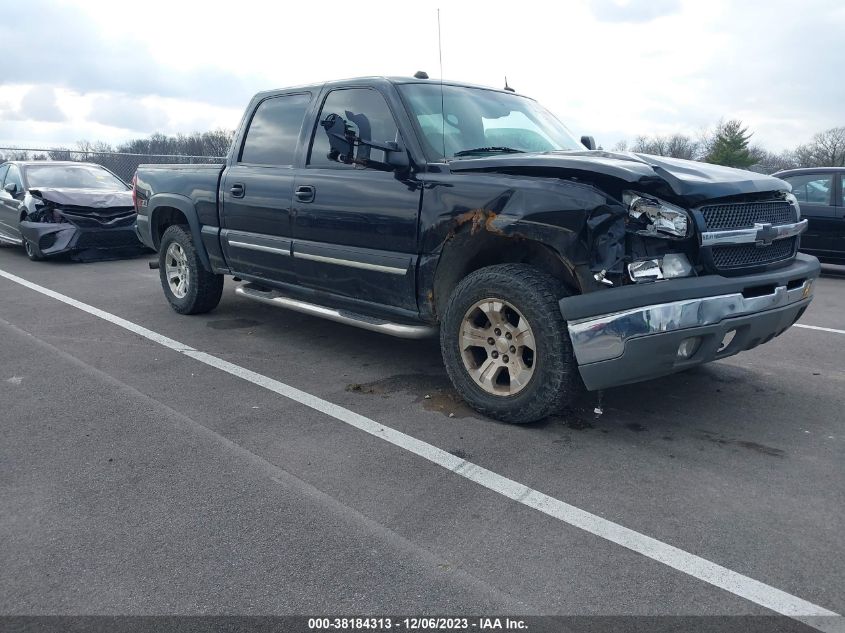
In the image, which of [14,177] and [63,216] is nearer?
[63,216]

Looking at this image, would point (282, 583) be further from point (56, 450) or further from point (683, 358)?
point (683, 358)

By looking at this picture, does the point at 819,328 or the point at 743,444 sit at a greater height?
the point at 743,444

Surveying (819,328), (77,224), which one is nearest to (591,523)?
(819,328)

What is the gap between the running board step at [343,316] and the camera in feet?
15.1

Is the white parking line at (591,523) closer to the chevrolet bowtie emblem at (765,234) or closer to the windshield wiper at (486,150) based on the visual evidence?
the windshield wiper at (486,150)

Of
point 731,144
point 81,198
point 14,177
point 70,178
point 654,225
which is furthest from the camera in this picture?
point 731,144

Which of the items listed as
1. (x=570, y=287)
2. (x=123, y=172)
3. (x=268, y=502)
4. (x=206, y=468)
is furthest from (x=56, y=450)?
(x=123, y=172)

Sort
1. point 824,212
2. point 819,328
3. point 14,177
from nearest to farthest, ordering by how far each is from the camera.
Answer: point 819,328 < point 824,212 < point 14,177

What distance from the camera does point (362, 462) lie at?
3.63 m

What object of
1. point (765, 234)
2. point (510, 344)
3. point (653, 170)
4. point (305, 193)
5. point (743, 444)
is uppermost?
point (653, 170)

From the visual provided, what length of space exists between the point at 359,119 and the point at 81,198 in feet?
26.0

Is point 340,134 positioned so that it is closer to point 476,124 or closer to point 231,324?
point 476,124

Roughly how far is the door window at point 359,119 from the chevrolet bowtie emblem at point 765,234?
7.26 ft

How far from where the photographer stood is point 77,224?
428 inches
